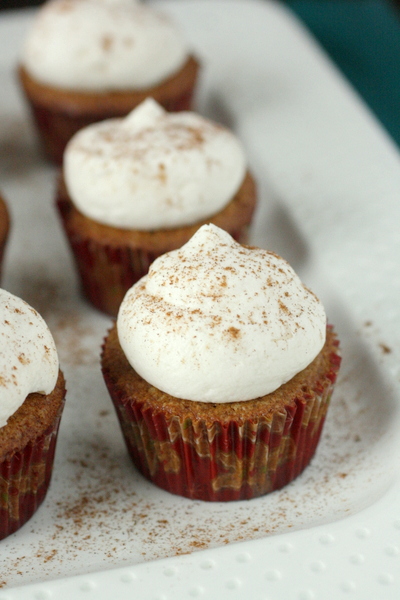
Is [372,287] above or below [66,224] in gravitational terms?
above

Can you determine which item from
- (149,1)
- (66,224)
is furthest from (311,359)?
(149,1)

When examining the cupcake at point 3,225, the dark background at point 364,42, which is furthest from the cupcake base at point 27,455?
the dark background at point 364,42

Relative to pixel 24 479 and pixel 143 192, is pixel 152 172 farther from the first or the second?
pixel 24 479

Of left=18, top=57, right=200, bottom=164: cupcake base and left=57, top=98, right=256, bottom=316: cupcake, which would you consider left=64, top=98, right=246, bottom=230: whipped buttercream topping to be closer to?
left=57, top=98, right=256, bottom=316: cupcake

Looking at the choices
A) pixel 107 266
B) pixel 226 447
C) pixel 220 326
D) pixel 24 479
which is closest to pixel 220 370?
pixel 220 326

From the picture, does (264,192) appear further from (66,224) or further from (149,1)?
(149,1)

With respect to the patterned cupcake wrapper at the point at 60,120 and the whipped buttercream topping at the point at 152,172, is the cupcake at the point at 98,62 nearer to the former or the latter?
the patterned cupcake wrapper at the point at 60,120
